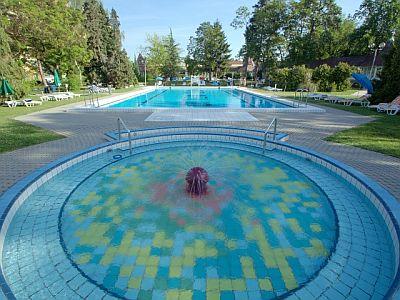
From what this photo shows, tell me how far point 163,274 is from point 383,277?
105 inches

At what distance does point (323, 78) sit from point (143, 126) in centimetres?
2647

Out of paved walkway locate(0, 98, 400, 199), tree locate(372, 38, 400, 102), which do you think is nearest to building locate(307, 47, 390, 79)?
tree locate(372, 38, 400, 102)

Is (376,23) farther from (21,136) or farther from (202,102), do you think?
(21,136)

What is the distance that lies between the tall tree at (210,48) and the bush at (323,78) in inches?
A: 987

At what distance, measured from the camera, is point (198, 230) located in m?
3.92

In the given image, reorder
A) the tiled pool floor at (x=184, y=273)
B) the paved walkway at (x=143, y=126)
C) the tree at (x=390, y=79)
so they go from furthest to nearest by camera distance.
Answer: the tree at (x=390, y=79), the paved walkway at (x=143, y=126), the tiled pool floor at (x=184, y=273)

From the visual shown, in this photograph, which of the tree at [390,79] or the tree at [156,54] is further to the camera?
the tree at [156,54]

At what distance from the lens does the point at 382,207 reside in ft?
13.8

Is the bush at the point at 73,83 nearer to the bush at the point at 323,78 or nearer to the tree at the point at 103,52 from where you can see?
the tree at the point at 103,52

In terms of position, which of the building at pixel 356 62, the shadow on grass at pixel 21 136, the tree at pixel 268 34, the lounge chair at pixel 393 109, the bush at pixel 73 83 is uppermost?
the tree at pixel 268 34

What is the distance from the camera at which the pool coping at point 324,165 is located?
11.3 ft

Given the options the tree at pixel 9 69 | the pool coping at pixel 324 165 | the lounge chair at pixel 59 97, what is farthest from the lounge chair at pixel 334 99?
the tree at pixel 9 69

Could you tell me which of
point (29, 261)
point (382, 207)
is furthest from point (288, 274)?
point (29, 261)

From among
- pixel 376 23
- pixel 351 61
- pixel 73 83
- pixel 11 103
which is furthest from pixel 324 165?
pixel 351 61
